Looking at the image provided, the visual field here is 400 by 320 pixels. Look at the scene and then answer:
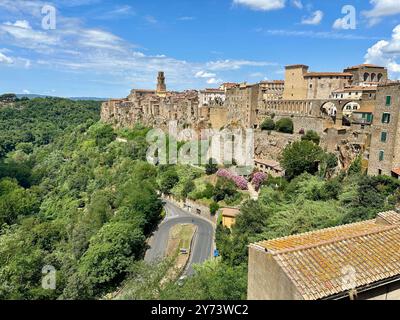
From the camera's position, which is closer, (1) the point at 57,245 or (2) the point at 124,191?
(1) the point at 57,245

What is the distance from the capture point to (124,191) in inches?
1474

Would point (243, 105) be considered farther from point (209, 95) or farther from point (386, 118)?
point (209, 95)

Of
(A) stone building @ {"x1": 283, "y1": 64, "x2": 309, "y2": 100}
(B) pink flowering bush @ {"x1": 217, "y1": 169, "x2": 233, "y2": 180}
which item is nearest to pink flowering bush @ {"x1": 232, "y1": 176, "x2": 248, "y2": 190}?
(B) pink flowering bush @ {"x1": 217, "y1": 169, "x2": 233, "y2": 180}

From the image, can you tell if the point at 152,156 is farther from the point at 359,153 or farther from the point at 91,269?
the point at 359,153

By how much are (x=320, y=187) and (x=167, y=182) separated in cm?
2043

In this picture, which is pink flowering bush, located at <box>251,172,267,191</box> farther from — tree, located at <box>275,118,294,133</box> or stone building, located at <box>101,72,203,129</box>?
stone building, located at <box>101,72,203,129</box>

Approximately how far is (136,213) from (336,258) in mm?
25750

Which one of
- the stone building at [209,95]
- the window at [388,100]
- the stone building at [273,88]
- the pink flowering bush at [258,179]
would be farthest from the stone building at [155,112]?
the window at [388,100]

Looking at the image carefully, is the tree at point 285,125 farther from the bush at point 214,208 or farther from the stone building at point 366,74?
the stone building at point 366,74

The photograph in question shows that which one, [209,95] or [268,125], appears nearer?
[268,125]

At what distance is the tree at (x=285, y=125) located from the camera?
120 feet

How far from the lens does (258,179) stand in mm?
32938

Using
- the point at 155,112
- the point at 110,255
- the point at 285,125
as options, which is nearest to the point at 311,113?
the point at 285,125

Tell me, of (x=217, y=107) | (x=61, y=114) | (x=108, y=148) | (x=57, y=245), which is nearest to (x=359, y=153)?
(x=217, y=107)
